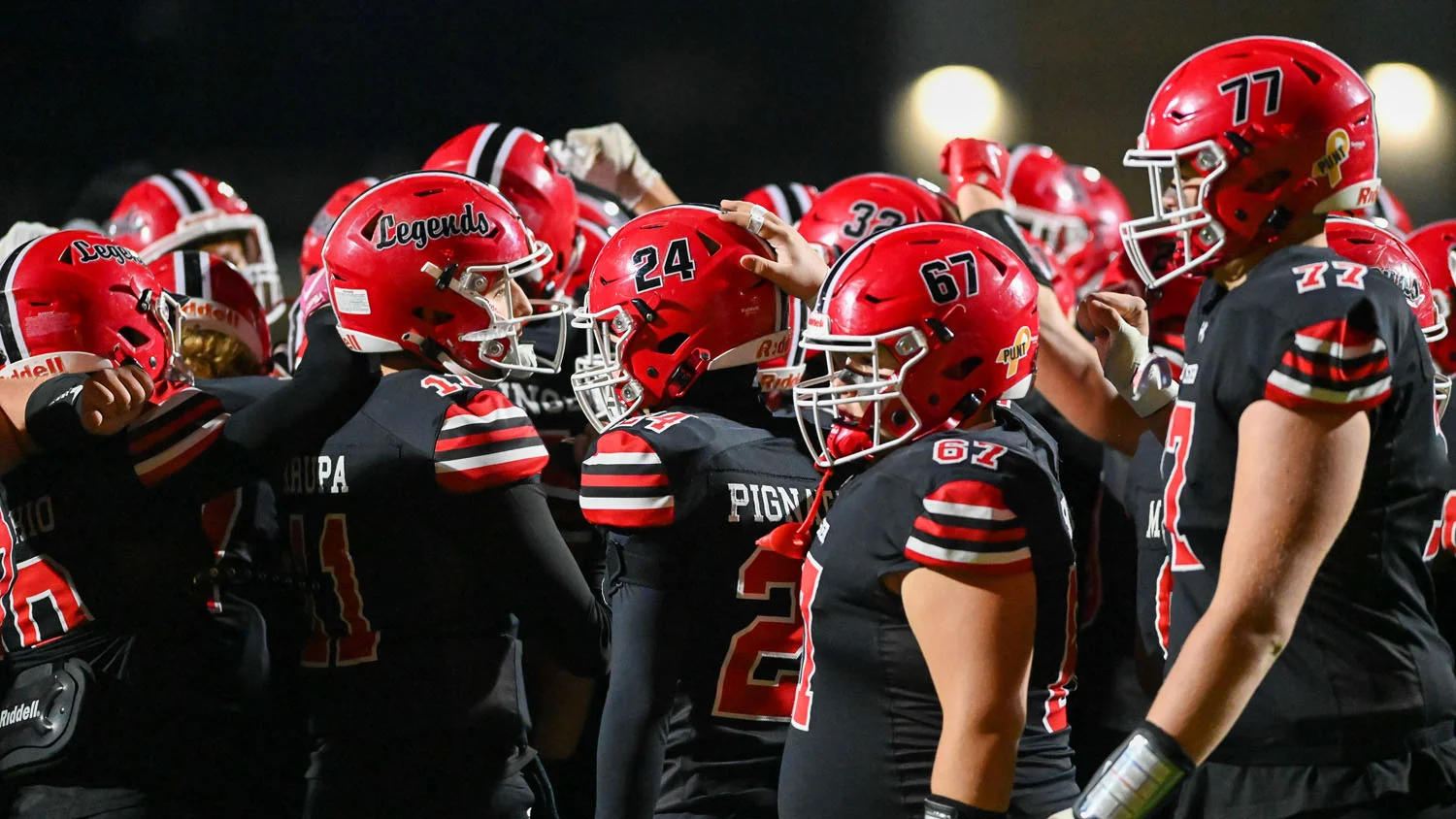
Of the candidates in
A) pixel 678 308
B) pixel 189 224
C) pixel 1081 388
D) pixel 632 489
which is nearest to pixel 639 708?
pixel 632 489

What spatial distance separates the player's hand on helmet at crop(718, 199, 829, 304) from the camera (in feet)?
7.99

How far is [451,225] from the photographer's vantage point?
2.62 m

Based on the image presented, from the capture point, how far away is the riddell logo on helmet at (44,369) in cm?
242

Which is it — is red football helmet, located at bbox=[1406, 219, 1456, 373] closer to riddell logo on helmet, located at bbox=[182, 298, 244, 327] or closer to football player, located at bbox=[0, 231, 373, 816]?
football player, located at bbox=[0, 231, 373, 816]

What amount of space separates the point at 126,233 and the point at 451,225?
102 inches

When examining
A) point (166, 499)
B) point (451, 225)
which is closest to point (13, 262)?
point (166, 499)

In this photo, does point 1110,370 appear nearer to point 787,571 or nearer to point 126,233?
point 787,571

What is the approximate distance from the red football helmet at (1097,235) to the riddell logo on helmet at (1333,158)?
3322mm

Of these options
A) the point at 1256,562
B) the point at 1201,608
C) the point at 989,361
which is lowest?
the point at 1201,608

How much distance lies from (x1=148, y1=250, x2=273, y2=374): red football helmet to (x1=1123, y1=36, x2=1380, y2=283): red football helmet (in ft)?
7.31

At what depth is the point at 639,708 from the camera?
205cm

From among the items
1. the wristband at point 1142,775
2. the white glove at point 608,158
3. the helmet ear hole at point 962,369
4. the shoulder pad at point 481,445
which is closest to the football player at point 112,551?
the shoulder pad at point 481,445

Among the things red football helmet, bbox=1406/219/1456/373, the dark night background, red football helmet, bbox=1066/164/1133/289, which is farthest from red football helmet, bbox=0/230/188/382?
the dark night background

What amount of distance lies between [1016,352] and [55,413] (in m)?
1.52
